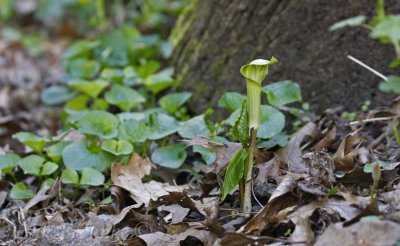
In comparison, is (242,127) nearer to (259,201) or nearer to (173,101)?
(259,201)

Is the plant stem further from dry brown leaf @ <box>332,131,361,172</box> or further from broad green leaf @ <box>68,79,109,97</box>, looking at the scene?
Answer: broad green leaf @ <box>68,79,109,97</box>

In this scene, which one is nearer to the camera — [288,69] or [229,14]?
[288,69]

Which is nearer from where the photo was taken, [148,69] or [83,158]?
[83,158]

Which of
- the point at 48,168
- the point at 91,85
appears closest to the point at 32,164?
the point at 48,168

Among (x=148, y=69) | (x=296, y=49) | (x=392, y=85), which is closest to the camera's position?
(x=392, y=85)

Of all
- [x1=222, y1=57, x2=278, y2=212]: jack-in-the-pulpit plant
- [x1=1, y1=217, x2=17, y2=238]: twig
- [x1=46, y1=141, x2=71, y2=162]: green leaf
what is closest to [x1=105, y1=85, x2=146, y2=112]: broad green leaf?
[x1=46, y1=141, x2=71, y2=162]: green leaf

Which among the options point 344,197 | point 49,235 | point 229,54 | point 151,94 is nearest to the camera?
point 344,197

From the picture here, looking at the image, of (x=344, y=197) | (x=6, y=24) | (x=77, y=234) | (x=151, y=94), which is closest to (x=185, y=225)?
(x=77, y=234)

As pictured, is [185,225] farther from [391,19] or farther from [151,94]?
[151,94]
